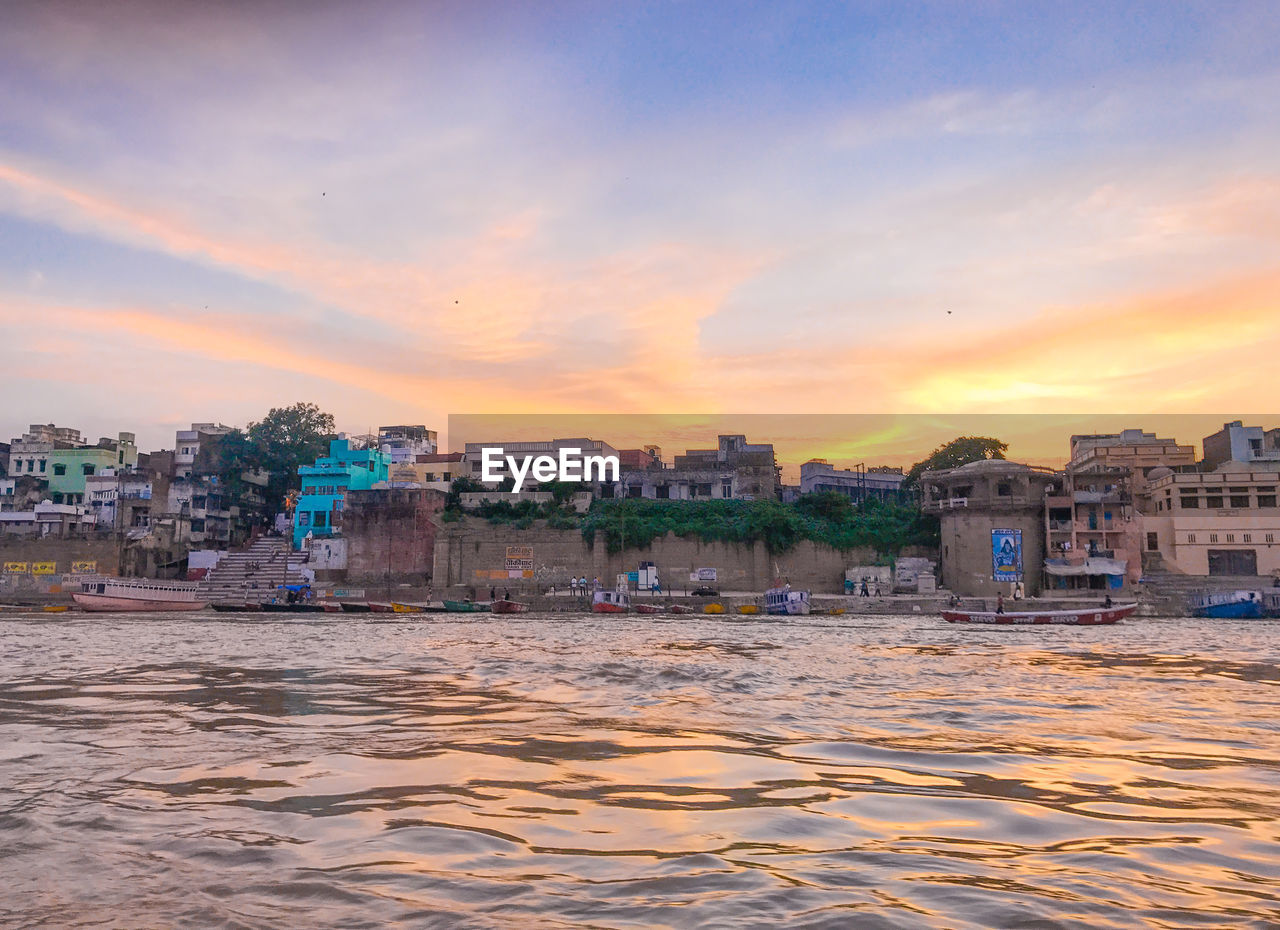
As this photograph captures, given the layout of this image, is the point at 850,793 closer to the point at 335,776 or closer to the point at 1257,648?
the point at 335,776

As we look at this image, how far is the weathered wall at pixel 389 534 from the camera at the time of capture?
44.3 m

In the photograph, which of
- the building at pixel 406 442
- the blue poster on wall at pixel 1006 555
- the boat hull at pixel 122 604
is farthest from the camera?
the building at pixel 406 442

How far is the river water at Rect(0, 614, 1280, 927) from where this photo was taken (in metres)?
3.36

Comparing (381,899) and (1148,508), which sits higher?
(1148,508)

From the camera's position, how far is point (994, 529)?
39562 mm

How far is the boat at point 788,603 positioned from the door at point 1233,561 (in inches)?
713

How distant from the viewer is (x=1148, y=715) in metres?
8.62

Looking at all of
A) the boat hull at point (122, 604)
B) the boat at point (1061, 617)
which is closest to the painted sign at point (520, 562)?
the boat hull at point (122, 604)

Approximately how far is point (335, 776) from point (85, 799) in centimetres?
133

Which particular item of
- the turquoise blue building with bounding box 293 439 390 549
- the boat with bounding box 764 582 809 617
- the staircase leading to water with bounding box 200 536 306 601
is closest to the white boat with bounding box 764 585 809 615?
the boat with bounding box 764 582 809 617

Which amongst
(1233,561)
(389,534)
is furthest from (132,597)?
(1233,561)

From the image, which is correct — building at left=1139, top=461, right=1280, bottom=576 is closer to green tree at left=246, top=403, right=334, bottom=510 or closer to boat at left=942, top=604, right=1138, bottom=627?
boat at left=942, top=604, right=1138, bottom=627

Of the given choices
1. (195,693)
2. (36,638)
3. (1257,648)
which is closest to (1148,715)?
(195,693)

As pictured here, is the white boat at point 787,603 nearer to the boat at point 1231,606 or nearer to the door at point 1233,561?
the boat at point 1231,606
